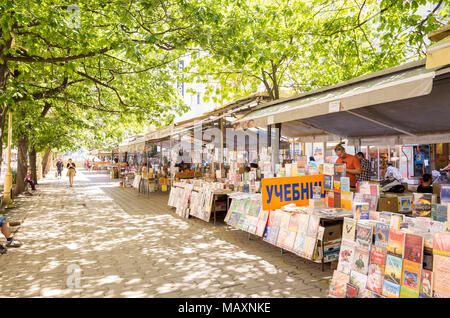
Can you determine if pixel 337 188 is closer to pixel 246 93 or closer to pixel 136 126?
pixel 246 93

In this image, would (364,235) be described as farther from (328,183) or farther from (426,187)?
(426,187)

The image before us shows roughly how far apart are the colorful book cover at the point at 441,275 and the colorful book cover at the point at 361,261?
2.19ft

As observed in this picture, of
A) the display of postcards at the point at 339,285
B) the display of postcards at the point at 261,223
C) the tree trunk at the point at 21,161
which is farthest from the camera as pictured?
the tree trunk at the point at 21,161

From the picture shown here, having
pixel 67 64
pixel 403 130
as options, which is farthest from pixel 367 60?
pixel 67 64

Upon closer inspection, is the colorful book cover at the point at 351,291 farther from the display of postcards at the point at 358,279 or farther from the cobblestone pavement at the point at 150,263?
the cobblestone pavement at the point at 150,263

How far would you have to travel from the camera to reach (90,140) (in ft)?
80.1

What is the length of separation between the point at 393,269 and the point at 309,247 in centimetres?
157

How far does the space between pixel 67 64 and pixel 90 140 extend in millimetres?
18648

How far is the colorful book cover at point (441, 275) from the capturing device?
2.56 meters

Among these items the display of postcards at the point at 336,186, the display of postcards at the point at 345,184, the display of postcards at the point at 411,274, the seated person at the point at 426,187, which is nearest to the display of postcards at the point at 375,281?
the display of postcards at the point at 411,274

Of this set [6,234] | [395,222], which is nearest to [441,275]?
[395,222]

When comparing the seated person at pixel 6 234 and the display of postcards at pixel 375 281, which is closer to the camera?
the display of postcards at pixel 375 281

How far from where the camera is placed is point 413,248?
2.83 meters

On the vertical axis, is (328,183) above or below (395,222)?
above
